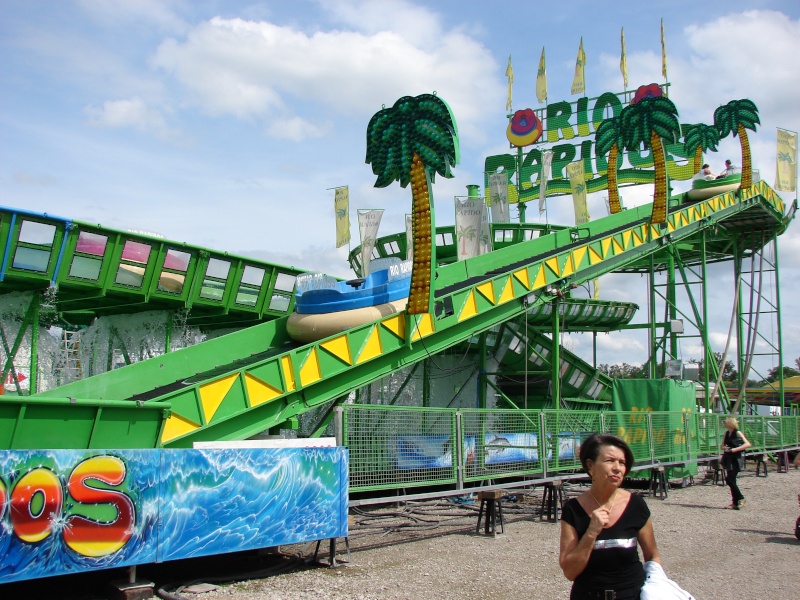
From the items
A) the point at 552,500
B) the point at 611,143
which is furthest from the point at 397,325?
the point at 611,143

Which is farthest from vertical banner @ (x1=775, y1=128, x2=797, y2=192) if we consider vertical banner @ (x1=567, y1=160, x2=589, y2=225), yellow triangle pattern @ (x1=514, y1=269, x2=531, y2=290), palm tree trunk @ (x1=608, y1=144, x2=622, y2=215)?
yellow triangle pattern @ (x1=514, y1=269, x2=531, y2=290)

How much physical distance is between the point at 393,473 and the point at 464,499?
4.23 metres

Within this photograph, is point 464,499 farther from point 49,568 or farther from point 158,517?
point 49,568

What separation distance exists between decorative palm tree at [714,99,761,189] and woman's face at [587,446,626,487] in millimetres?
27558

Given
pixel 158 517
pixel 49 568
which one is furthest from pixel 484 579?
pixel 49 568

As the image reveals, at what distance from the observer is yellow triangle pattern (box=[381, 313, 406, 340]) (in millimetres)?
13648

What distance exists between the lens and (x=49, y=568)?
676 cm

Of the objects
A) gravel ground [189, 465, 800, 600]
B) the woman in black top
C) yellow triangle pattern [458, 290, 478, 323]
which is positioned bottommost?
gravel ground [189, 465, 800, 600]

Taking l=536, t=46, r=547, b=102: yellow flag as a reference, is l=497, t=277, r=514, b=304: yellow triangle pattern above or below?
below

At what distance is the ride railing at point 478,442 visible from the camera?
10203 mm

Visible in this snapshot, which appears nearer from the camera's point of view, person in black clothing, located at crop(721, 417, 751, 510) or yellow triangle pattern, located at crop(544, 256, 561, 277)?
person in black clothing, located at crop(721, 417, 751, 510)

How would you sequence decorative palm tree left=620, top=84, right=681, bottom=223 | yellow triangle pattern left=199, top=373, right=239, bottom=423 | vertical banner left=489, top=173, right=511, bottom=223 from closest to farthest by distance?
yellow triangle pattern left=199, top=373, right=239, bottom=423 < decorative palm tree left=620, top=84, right=681, bottom=223 < vertical banner left=489, top=173, right=511, bottom=223

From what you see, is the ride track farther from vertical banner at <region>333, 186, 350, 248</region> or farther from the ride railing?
vertical banner at <region>333, 186, 350, 248</region>

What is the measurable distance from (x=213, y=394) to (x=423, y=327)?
4.77 metres
